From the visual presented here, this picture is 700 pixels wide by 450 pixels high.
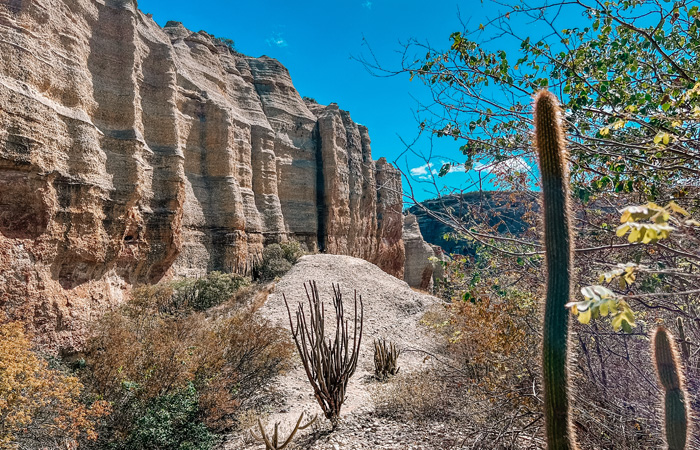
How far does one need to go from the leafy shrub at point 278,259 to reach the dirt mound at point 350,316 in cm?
110

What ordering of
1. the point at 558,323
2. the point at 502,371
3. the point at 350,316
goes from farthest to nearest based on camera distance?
the point at 350,316 < the point at 502,371 < the point at 558,323

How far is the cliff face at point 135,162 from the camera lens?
836 cm

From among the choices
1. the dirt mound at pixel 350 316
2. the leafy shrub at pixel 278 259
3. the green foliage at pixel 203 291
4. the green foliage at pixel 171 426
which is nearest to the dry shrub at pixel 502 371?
the dirt mound at pixel 350 316

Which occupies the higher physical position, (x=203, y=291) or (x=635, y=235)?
(x=635, y=235)

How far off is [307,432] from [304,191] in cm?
1999

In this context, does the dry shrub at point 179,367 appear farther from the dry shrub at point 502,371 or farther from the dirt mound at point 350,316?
the dry shrub at point 502,371

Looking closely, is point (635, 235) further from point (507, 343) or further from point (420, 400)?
point (420, 400)

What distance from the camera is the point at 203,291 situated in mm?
15281

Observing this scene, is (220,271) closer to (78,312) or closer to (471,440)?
(78,312)

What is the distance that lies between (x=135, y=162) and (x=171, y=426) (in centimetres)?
914

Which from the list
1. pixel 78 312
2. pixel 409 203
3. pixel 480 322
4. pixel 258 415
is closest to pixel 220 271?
pixel 78 312

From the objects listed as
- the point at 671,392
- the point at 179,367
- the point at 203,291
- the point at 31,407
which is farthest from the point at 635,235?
the point at 203,291

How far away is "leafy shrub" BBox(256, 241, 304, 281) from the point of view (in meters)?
19.1

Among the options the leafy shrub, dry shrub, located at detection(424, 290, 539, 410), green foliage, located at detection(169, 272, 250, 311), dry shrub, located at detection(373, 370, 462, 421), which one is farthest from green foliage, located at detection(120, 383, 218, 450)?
the leafy shrub
